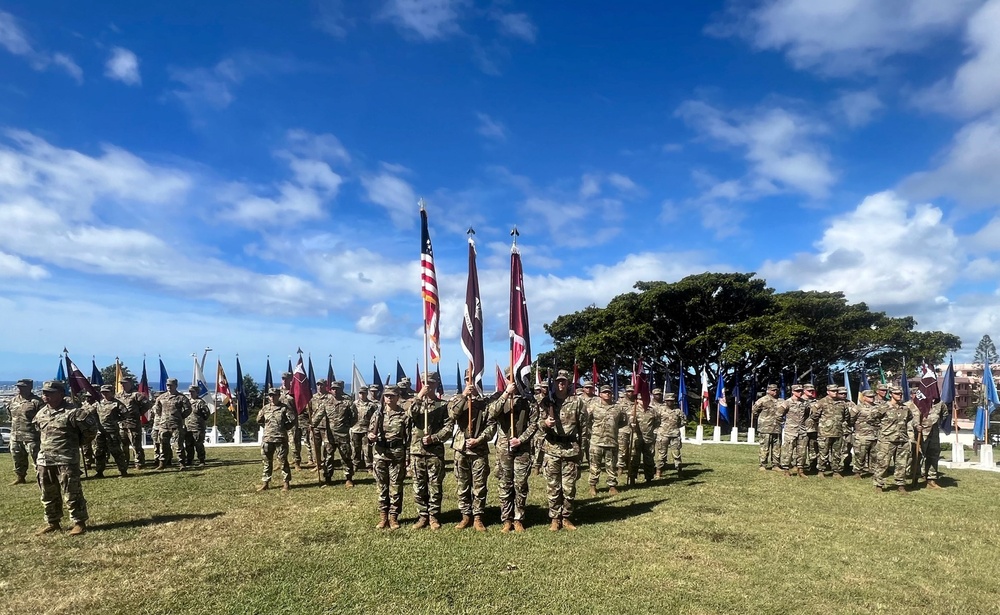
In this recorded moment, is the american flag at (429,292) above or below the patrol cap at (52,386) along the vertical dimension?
above

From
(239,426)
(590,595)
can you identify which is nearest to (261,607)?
(590,595)

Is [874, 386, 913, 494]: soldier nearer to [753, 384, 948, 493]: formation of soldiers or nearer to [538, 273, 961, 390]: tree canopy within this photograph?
[753, 384, 948, 493]: formation of soldiers

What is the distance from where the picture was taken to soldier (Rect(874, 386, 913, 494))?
11484mm

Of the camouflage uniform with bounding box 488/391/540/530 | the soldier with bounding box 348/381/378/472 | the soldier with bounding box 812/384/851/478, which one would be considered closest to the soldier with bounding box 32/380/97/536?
the soldier with bounding box 348/381/378/472

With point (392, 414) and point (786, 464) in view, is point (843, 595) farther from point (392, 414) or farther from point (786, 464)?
point (786, 464)

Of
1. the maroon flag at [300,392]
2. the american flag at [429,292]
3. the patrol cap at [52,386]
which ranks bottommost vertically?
the maroon flag at [300,392]

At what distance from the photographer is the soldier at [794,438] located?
1322cm

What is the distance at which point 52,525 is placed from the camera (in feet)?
27.7

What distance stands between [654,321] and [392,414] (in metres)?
30.9

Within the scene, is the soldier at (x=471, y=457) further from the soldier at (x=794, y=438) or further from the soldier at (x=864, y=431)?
the soldier at (x=864, y=431)

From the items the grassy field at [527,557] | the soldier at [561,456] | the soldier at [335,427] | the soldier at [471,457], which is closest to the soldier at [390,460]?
the grassy field at [527,557]

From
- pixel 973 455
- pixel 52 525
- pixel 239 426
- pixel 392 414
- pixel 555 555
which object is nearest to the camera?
pixel 555 555

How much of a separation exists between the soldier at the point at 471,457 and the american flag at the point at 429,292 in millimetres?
998

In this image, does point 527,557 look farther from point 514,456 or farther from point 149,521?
point 149,521
